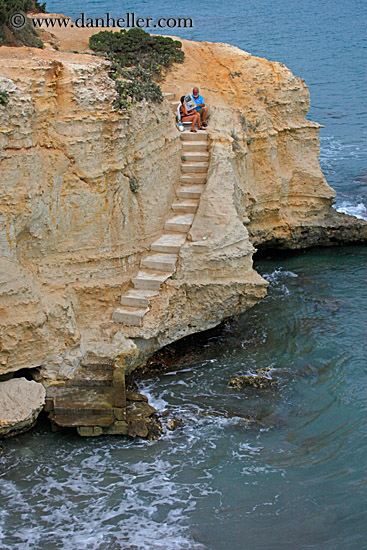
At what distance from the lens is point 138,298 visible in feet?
41.4

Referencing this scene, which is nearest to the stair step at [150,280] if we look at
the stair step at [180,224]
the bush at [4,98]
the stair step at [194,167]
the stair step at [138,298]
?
the stair step at [138,298]

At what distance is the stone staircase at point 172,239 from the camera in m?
12.6

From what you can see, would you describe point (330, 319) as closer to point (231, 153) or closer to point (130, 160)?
point (231, 153)

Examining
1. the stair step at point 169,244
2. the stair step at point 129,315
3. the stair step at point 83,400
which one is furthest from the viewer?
the stair step at point 169,244

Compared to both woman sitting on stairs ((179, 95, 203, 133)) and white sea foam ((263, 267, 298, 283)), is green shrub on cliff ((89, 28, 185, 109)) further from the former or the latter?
white sea foam ((263, 267, 298, 283))

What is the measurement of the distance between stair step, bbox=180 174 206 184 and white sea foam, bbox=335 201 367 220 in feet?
28.3

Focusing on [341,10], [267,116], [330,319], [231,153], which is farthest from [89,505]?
[341,10]

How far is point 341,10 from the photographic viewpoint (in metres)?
53.7

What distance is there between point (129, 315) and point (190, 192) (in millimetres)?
3787

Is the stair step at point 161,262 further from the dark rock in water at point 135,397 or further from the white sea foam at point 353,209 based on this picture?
the white sea foam at point 353,209

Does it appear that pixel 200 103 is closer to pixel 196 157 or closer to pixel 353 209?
pixel 196 157

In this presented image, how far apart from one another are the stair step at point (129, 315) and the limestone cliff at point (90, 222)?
0.17m

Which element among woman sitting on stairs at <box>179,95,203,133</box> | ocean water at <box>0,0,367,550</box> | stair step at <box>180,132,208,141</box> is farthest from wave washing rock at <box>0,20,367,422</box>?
ocean water at <box>0,0,367,550</box>

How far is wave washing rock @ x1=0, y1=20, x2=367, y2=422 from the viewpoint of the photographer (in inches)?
433
